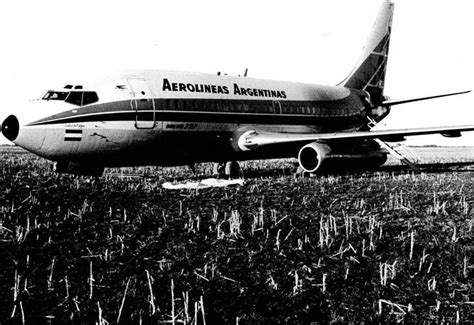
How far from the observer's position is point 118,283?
18.3ft

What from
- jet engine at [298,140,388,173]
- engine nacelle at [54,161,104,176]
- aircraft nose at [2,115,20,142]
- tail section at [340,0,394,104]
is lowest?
engine nacelle at [54,161,104,176]

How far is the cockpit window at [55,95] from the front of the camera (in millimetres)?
13094

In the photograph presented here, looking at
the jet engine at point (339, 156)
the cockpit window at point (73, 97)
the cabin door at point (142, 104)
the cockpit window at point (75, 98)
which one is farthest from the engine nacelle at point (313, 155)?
the cockpit window at point (75, 98)

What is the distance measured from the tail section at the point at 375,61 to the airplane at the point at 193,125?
8.29 feet

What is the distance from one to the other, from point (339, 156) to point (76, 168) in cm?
802

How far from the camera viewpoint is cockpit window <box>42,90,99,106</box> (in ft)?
43.1

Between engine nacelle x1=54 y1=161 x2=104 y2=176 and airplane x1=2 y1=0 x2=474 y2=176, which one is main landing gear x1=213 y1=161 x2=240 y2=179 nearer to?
airplane x1=2 y1=0 x2=474 y2=176

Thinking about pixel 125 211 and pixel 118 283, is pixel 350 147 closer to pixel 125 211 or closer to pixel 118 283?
pixel 125 211

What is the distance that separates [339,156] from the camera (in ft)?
54.0

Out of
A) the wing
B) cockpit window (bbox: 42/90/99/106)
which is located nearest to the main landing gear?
the wing

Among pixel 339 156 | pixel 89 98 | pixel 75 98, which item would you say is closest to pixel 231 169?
pixel 339 156

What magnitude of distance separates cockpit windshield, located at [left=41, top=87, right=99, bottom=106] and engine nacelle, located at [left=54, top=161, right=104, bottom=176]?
1.57 meters

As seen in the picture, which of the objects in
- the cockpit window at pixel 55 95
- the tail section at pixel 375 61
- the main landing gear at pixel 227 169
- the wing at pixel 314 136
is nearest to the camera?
the cockpit window at pixel 55 95

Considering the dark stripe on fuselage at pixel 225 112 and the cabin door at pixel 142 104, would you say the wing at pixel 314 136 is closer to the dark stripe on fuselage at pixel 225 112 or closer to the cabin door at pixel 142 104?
the dark stripe on fuselage at pixel 225 112
